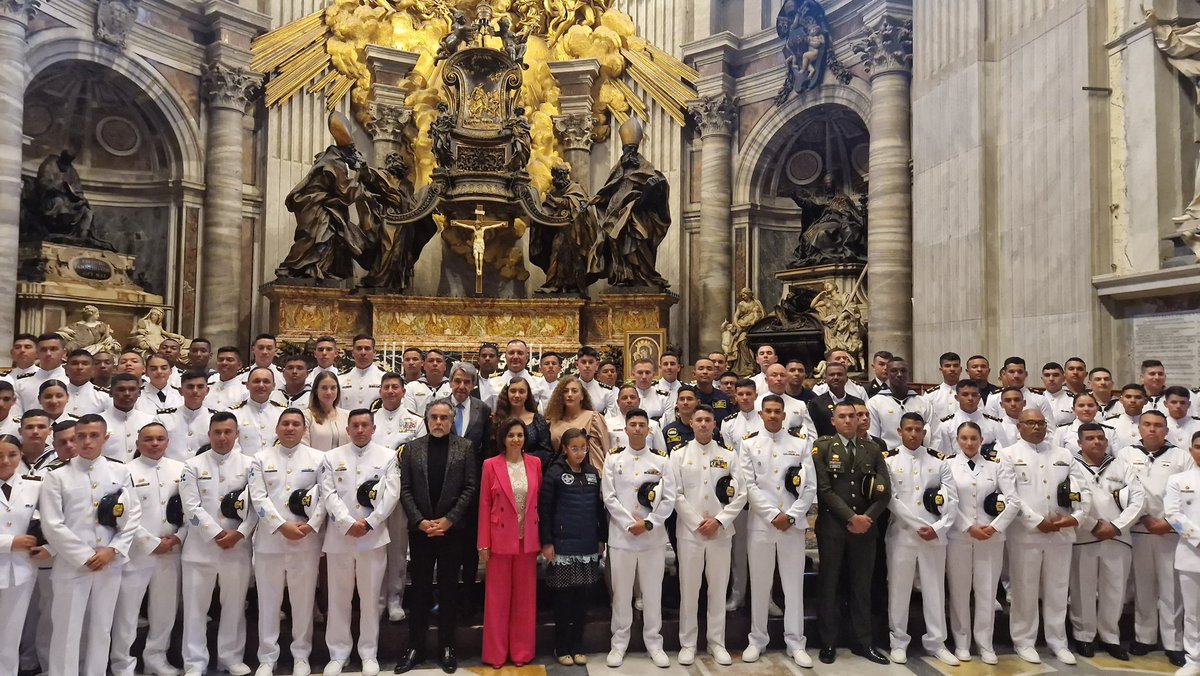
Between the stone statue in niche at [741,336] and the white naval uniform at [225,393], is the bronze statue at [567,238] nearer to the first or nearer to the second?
the stone statue in niche at [741,336]

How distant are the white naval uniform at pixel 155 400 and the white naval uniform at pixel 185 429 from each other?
30cm

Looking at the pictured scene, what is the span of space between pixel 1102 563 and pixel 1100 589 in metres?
0.20

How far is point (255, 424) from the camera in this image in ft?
20.0

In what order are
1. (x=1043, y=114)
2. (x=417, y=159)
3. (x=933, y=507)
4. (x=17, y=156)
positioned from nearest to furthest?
1. (x=933, y=507)
2. (x=1043, y=114)
3. (x=17, y=156)
4. (x=417, y=159)

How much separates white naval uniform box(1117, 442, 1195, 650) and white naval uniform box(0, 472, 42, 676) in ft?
23.4

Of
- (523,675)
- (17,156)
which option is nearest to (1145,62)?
(523,675)

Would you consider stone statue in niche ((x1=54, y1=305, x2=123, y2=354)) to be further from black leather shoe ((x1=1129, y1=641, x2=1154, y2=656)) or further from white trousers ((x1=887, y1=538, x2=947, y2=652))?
black leather shoe ((x1=1129, y1=641, x2=1154, y2=656))


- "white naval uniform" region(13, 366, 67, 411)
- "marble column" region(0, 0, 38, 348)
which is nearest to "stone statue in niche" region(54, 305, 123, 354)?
"marble column" region(0, 0, 38, 348)

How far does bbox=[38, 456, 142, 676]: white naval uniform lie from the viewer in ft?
15.0

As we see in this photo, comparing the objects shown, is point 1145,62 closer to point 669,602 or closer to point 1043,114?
point 1043,114

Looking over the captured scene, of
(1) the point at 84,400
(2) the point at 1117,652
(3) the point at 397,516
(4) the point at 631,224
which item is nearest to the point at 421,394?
(3) the point at 397,516

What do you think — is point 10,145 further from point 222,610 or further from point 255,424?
point 222,610

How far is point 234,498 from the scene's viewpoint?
16.8 feet

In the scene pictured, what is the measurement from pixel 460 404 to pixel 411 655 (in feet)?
5.75
